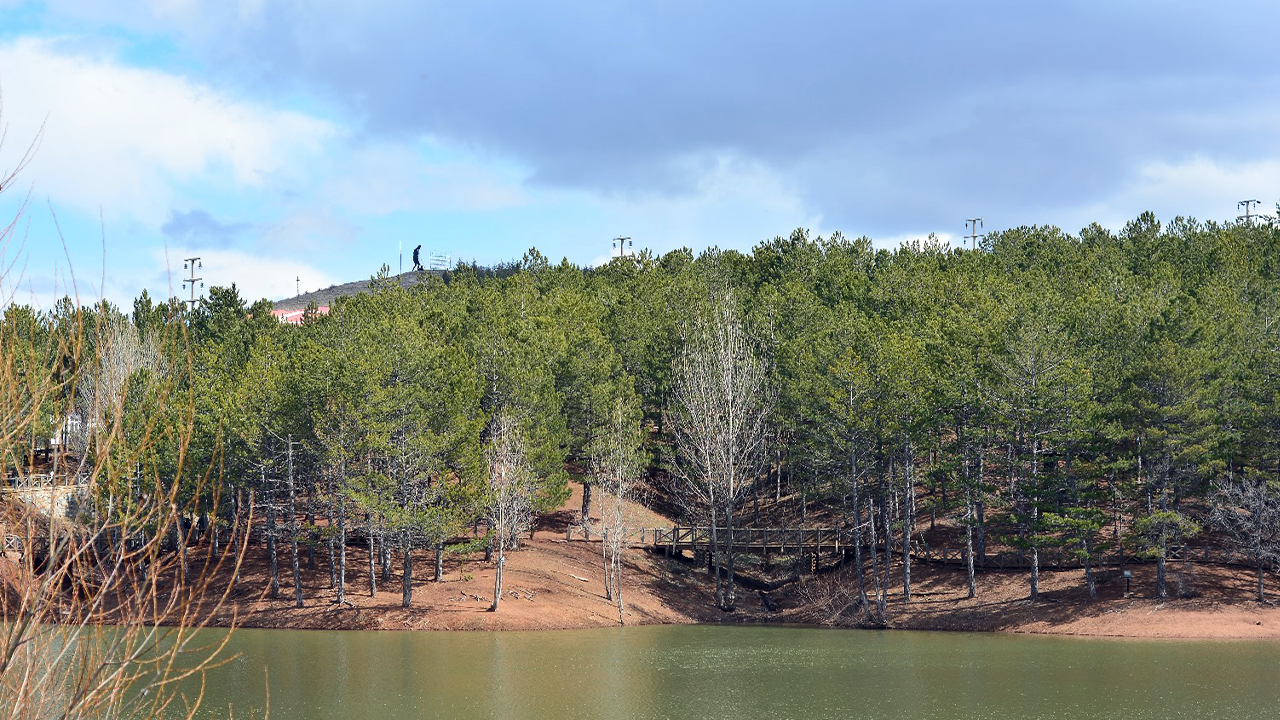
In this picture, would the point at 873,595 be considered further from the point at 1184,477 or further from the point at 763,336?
Answer: the point at 763,336

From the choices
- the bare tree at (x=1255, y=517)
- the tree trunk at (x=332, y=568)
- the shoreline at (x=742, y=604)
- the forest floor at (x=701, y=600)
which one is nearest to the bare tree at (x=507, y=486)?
the forest floor at (x=701, y=600)

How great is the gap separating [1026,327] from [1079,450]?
249 inches

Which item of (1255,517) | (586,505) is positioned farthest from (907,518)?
(586,505)

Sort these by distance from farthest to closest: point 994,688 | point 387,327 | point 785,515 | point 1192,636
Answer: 1. point 785,515
2. point 387,327
3. point 1192,636
4. point 994,688

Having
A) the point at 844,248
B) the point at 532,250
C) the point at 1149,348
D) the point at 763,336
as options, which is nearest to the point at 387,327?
the point at 763,336

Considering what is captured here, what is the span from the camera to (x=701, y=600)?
5744cm

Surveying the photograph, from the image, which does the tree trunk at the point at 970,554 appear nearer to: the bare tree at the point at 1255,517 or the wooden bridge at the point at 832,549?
the wooden bridge at the point at 832,549

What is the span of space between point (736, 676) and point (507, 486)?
1677cm

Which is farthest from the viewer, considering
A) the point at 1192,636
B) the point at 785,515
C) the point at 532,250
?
the point at 532,250

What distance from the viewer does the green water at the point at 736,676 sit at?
31.9 meters

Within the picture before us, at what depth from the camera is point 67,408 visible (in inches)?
317

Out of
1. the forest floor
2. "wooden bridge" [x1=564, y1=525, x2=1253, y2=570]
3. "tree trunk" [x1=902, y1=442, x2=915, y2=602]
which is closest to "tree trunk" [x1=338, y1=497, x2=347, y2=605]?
the forest floor

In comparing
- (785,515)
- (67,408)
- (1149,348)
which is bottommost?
(785,515)

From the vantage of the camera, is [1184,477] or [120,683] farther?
[1184,477]
